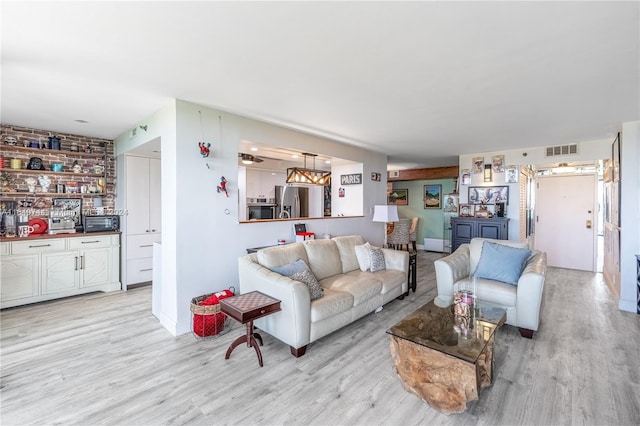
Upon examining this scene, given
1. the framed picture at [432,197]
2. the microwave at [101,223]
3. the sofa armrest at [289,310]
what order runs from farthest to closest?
1. the framed picture at [432,197]
2. the microwave at [101,223]
3. the sofa armrest at [289,310]

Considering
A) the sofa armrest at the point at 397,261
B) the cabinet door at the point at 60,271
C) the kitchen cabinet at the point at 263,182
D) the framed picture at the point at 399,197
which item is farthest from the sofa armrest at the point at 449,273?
the framed picture at the point at 399,197

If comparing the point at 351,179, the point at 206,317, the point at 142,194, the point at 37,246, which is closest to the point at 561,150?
the point at 351,179

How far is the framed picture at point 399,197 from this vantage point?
9.46m

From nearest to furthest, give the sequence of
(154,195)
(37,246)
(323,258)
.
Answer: (323,258) → (37,246) → (154,195)

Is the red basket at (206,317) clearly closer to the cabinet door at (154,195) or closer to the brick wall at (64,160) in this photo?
the cabinet door at (154,195)

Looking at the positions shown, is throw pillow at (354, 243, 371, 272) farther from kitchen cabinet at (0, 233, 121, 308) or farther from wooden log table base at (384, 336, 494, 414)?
kitchen cabinet at (0, 233, 121, 308)

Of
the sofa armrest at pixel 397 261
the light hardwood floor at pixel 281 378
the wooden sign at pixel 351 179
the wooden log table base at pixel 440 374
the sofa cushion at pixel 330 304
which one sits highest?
the wooden sign at pixel 351 179

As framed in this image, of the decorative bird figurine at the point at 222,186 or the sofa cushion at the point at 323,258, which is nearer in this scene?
the decorative bird figurine at the point at 222,186

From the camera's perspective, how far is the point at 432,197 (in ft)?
29.2

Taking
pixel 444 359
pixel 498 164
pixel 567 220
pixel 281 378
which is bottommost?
pixel 281 378

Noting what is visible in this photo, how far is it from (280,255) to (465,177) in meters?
5.01

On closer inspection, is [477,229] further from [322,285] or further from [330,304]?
[330,304]

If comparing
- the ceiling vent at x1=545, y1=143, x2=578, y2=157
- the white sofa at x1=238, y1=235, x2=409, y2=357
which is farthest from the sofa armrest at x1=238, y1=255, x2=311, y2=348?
the ceiling vent at x1=545, y1=143, x2=578, y2=157

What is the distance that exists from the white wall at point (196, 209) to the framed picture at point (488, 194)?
4715 millimetres
